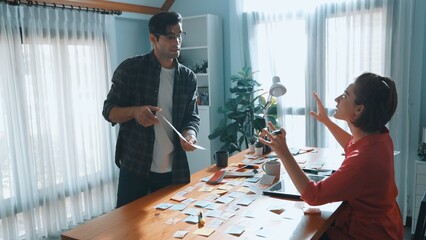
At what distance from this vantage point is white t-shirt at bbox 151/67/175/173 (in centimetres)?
194

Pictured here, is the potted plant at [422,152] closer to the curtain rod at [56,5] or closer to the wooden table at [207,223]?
the wooden table at [207,223]

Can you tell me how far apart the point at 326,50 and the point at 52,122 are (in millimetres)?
2719

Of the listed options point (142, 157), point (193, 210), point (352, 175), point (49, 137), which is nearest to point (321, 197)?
point (352, 175)

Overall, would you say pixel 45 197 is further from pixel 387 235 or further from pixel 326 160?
pixel 387 235

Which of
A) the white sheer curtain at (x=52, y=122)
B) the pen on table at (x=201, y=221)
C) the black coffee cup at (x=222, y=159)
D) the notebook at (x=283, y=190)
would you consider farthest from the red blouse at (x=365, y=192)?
the white sheer curtain at (x=52, y=122)

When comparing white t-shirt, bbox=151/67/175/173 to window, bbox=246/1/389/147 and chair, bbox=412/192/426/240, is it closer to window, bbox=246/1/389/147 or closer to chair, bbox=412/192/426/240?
chair, bbox=412/192/426/240

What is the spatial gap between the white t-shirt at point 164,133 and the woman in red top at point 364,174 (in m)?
0.65

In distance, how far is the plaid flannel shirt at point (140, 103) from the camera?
1892 mm

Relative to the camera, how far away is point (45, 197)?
3230 mm

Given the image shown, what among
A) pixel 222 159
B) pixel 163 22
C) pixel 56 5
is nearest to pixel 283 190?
pixel 222 159

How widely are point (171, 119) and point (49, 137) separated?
174 cm

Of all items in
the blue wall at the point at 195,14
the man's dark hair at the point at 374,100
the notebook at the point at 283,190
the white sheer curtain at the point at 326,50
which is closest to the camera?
the man's dark hair at the point at 374,100

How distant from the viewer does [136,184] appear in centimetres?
192

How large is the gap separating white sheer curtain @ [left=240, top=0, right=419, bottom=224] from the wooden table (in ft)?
7.04
